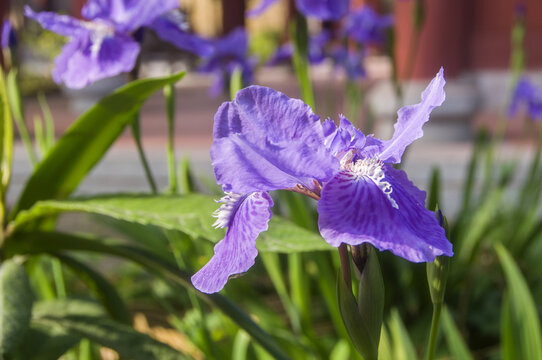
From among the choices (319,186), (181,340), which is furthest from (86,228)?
(319,186)

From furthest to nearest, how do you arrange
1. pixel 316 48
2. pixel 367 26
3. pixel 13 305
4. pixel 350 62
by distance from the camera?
pixel 316 48
pixel 367 26
pixel 350 62
pixel 13 305

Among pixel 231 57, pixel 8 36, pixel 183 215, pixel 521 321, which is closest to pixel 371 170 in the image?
pixel 183 215

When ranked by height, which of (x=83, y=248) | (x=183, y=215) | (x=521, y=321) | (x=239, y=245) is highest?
(x=239, y=245)

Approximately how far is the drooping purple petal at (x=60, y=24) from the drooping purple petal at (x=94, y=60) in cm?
1

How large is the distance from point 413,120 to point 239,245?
157 millimetres

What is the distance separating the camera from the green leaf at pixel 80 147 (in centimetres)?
80

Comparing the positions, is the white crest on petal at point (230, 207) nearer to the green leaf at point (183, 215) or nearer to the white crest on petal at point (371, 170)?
the white crest on petal at point (371, 170)

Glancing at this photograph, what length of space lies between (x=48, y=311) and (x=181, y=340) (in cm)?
51

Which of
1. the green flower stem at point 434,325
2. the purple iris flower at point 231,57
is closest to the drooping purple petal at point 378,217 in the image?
the green flower stem at point 434,325

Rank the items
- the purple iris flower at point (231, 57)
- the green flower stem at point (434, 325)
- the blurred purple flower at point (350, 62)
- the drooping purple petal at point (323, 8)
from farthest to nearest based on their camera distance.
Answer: the blurred purple flower at point (350, 62) < the purple iris flower at point (231, 57) < the drooping purple petal at point (323, 8) < the green flower stem at point (434, 325)

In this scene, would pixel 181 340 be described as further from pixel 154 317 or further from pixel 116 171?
pixel 116 171

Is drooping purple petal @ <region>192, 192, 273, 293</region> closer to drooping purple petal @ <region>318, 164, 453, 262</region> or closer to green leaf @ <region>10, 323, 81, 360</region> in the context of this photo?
drooping purple petal @ <region>318, 164, 453, 262</region>

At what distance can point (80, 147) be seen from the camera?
86cm

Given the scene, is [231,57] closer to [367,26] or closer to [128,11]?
[367,26]
